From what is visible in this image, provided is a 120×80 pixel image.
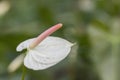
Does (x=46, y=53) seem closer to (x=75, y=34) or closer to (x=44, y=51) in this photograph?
(x=44, y=51)

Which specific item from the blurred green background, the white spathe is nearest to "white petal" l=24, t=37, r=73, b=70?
the white spathe

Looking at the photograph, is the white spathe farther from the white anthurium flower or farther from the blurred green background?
the blurred green background

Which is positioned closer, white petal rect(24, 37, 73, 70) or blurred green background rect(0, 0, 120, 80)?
white petal rect(24, 37, 73, 70)

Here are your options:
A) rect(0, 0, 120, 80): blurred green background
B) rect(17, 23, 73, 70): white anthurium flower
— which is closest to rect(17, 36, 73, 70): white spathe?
rect(17, 23, 73, 70): white anthurium flower

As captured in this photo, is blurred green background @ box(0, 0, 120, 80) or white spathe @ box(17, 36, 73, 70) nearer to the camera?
white spathe @ box(17, 36, 73, 70)

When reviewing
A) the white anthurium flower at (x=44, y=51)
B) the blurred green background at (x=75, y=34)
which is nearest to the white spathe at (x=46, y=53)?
the white anthurium flower at (x=44, y=51)

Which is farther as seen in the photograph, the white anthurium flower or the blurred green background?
the blurred green background

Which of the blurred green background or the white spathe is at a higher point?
the white spathe
